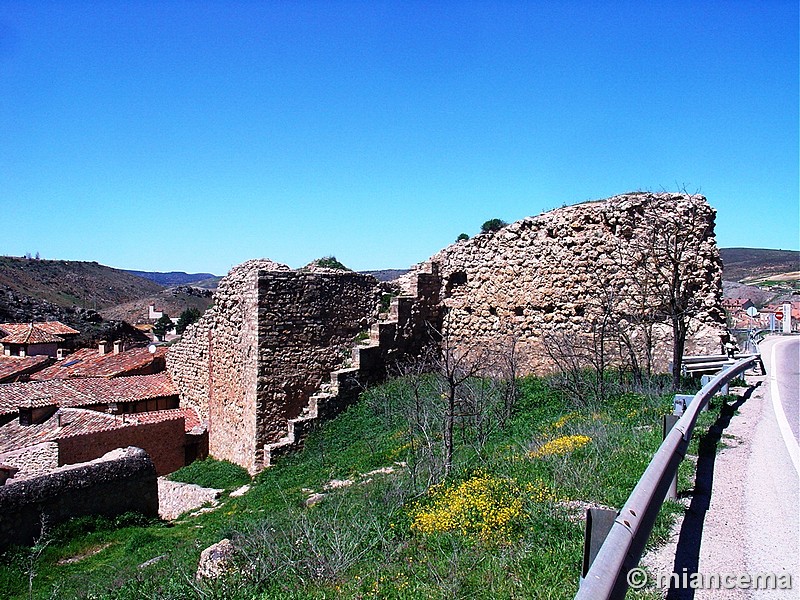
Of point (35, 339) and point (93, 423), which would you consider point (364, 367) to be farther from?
point (35, 339)

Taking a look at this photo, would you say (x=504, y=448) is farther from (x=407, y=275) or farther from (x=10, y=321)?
(x=10, y=321)

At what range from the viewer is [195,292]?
300ft

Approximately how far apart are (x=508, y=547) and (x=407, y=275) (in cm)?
1300

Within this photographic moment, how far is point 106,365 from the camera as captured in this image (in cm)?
2459

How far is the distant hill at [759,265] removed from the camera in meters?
81.4

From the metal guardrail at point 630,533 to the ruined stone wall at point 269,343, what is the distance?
11.0m

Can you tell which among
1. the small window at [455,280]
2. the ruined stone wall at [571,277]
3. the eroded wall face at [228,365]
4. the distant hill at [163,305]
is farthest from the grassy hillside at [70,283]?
the ruined stone wall at [571,277]

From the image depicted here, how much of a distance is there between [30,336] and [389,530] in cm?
3877

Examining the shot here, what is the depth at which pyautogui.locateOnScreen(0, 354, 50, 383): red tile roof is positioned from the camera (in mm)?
27047

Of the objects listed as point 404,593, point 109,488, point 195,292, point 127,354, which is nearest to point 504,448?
point 404,593

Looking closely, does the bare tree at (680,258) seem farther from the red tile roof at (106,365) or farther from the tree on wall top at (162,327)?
the tree on wall top at (162,327)

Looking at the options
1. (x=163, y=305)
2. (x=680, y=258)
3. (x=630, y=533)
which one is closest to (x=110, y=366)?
(x=680, y=258)

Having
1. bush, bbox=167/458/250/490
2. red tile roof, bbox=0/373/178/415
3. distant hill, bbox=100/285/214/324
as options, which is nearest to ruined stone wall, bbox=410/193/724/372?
bush, bbox=167/458/250/490

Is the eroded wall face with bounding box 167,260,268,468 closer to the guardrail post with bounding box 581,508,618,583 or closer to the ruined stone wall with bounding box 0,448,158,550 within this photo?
the ruined stone wall with bounding box 0,448,158,550
